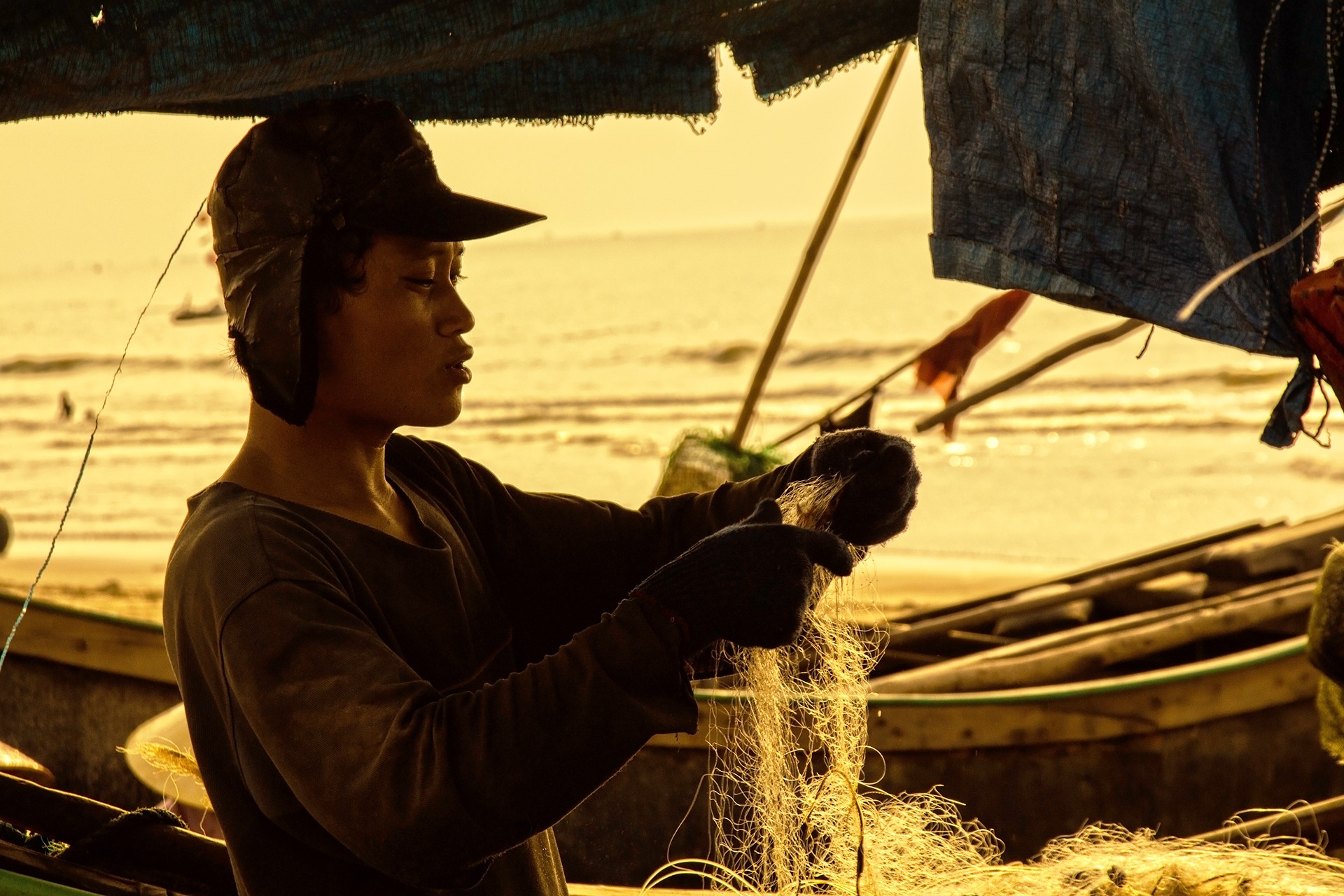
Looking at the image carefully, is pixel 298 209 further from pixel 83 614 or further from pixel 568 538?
pixel 83 614

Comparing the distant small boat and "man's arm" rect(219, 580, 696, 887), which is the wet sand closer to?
the distant small boat

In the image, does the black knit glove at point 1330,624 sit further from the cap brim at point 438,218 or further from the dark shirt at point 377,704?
the cap brim at point 438,218

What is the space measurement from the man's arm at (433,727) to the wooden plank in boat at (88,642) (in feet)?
12.7

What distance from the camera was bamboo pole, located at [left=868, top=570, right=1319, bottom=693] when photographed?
491 centimetres

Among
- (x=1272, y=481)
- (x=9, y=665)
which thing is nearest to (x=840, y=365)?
(x=1272, y=481)

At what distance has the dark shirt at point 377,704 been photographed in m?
1.39

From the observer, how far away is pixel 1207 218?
67.4 inches

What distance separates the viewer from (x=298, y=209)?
1707 mm

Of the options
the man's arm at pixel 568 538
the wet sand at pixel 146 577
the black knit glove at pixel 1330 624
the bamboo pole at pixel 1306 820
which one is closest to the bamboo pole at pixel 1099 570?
the bamboo pole at pixel 1306 820

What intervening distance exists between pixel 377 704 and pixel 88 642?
4.15 m

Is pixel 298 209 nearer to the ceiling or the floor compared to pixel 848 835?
nearer to the ceiling

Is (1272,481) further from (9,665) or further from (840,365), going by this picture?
(840,365)

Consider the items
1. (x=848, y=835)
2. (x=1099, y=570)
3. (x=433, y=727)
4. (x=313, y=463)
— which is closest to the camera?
(x=433, y=727)

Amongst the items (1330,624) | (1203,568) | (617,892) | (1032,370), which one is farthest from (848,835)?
(1203,568)
